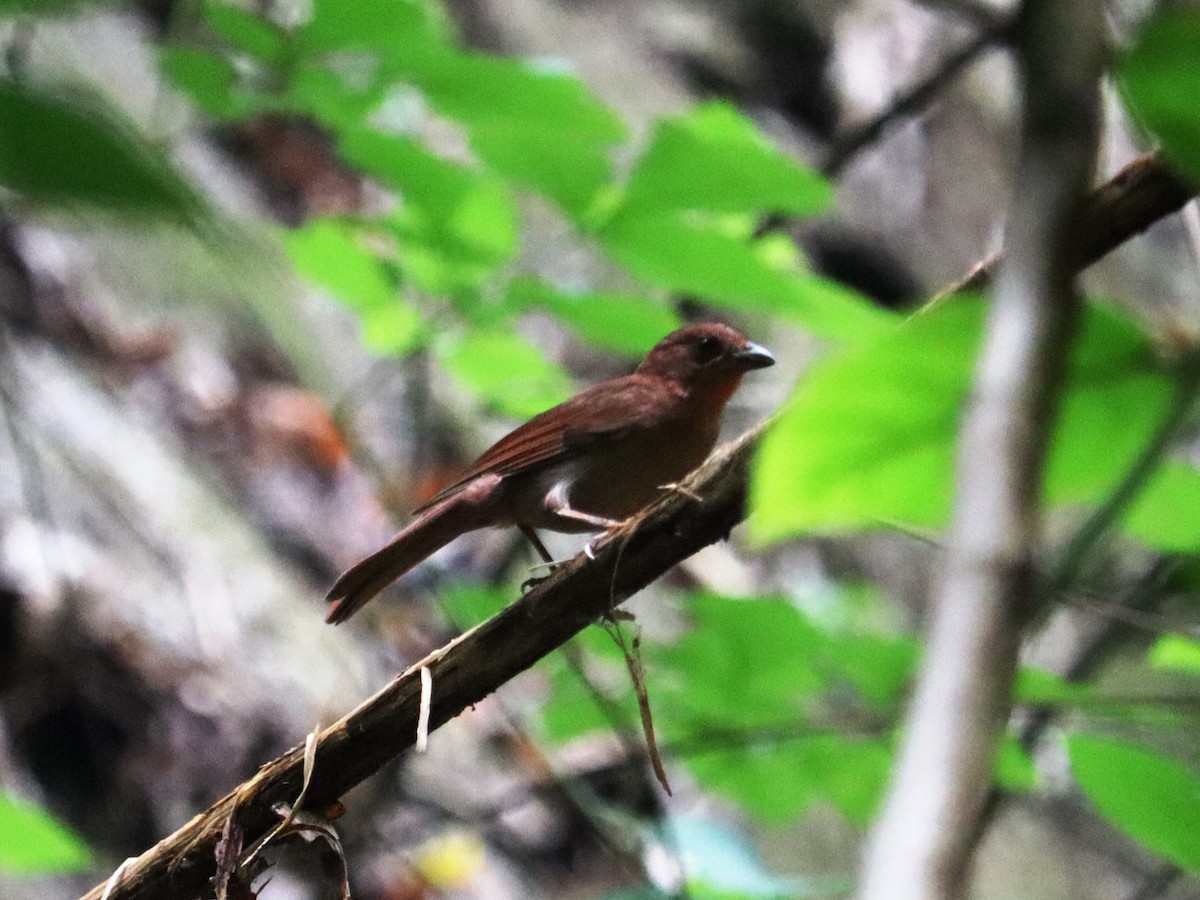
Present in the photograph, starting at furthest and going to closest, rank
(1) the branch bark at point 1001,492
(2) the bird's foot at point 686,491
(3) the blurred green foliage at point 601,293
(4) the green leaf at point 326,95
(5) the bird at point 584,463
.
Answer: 1. (5) the bird at point 584,463
2. (4) the green leaf at point 326,95
3. (3) the blurred green foliage at point 601,293
4. (2) the bird's foot at point 686,491
5. (1) the branch bark at point 1001,492

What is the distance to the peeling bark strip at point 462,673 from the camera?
177cm

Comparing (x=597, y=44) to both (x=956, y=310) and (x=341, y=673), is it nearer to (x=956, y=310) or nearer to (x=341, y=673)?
(x=341, y=673)

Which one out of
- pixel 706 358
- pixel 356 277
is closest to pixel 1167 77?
pixel 356 277

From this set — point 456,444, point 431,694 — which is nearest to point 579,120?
point 431,694

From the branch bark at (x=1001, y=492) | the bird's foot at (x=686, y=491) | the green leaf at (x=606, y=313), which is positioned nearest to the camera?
the branch bark at (x=1001, y=492)

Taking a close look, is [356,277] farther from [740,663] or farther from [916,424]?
[916,424]

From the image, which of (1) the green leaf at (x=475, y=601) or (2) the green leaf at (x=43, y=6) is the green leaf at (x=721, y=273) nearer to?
(1) the green leaf at (x=475, y=601)

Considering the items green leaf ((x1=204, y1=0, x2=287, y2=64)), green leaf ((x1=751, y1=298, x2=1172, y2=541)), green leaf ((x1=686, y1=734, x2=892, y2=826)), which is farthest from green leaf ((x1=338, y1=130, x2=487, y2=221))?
green leaf ((x1=751, y1=298, x2=1172, y2=541))

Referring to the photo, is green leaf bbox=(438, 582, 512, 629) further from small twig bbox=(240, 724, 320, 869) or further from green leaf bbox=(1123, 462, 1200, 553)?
green leaf bbox=(1123, 462, 1200, 553)

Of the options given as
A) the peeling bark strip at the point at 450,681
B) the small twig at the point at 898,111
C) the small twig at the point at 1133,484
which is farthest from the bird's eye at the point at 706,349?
the small twig at the point at 1133,484

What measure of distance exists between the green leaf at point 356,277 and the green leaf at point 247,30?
1.99 ft

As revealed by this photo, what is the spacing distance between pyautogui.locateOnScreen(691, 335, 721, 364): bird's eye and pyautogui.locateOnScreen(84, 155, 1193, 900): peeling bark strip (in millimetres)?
1579

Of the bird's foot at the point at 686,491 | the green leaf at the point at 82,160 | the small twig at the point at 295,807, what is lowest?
the small twig at the point at 295,807

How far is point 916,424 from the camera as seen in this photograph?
2.39ft
